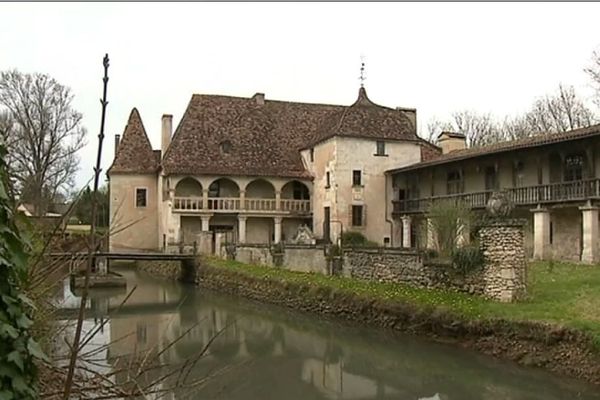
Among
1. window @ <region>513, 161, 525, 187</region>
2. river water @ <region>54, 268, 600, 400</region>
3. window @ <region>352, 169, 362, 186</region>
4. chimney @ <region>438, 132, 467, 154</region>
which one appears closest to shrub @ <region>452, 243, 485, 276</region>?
river water @ <region>54, 268, 600, 400</region>

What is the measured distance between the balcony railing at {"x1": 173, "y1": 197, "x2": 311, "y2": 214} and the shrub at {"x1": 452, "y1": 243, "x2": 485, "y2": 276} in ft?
68.8

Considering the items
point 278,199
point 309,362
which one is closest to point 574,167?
point 309,362

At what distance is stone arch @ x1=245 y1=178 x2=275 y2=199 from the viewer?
3756 centimetres

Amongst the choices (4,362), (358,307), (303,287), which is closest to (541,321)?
(358,307)

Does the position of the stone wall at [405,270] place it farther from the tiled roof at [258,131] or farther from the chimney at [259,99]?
the chimney at [259,99]

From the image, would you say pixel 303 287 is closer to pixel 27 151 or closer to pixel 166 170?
pixel 166 170

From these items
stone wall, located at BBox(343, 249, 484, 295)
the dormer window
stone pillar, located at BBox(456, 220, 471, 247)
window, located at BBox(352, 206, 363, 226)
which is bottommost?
stone wall, located at BBox(343, 249, 484, 295)

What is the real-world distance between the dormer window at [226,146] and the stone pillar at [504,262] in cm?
2311

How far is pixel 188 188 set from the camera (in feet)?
120

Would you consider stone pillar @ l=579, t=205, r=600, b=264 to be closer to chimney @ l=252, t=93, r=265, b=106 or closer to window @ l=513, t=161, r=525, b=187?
window @ l=513, t=161, r=525, b=187

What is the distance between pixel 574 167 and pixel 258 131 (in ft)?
64.9

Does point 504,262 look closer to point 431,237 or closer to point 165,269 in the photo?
point 431,237

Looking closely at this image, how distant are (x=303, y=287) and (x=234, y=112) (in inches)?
779

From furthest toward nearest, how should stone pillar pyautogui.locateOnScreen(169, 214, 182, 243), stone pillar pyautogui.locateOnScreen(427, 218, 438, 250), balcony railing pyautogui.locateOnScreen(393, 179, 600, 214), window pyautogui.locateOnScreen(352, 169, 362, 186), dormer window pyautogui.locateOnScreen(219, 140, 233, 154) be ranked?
dormer window pyautogui.locateOnScreen(219, 140, 233, 154) → stone pillar pyautogui.locateOnScreen(169, 214, 182, 243) → window pyautogui.locateOnScreen(352, 169, 362, 186) → balcony railing pyautogui.locateOnScreen(393, 179, 600, 214) → stone pillar pyautogui.locateOnScreen(427, 218, 438, 250)
